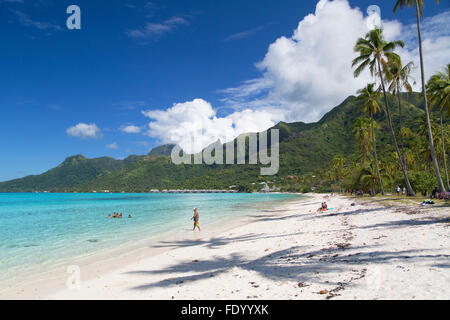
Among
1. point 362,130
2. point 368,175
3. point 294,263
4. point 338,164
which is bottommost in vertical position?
point 294,263

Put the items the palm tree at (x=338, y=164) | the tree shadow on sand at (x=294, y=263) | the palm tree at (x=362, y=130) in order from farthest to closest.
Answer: the palm tree at (x=338, y=164), the palm tree at (x=362, y=130), the tree shadow on sand at (x=294, y=263)

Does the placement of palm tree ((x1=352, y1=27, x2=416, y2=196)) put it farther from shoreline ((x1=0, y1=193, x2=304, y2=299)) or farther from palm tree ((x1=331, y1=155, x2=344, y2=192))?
palm tree ((x1=331, y1=155, x2=344, y2=192))

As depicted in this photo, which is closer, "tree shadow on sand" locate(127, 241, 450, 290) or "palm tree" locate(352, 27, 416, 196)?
"tree shadow on sand" locate(127, 241, 450, 290)

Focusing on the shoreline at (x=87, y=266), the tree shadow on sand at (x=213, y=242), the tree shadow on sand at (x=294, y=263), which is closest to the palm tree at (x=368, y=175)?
the tree shadow on sand at (x=213, y=242)

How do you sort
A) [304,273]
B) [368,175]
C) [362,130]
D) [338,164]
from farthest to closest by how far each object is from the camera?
[338,164] < [362,130] < [368,175] < [304,273]

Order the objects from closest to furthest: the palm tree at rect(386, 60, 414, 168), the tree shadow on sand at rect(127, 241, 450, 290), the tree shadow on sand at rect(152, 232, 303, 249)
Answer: the tree shadow on sand at rect(127, 241, 450, 290) < the tree shadow on sand at rect(152, 232, 303, 249) < the palm tree at rect(386, 60, 414, 168)

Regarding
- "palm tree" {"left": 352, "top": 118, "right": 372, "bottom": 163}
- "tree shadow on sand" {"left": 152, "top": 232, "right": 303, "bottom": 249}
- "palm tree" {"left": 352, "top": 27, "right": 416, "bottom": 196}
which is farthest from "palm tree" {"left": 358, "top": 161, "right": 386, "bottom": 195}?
"tree shadow on sand" {"left": 152, "top": 232, "right": 303, "bottom": 249}

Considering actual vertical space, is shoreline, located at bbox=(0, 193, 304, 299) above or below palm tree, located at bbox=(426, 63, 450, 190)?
below

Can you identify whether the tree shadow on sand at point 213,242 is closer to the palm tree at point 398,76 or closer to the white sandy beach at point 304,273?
the white sandy beach at point 304,273

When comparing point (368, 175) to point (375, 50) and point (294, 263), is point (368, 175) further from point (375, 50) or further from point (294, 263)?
point (294, 263)

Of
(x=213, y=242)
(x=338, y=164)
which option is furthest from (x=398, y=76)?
(x=338, y=164)
